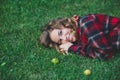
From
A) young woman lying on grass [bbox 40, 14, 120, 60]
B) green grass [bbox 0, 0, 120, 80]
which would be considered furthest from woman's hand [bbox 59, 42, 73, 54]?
green grass [bbox 0, 0, 120, 80]

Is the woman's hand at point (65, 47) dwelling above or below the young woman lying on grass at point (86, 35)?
below

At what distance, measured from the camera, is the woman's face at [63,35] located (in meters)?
5.17

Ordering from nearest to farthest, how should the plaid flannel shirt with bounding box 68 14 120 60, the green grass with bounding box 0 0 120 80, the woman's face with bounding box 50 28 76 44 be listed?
the green grass with bounding box 0 0 120 80
the plaid flannel shirt with bounding box 68 14 120 60
the woman's face with bounding box 50 28 76 44

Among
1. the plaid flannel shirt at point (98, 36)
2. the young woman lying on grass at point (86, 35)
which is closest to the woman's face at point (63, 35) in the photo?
the young woman lying on grass at point (86, 35)

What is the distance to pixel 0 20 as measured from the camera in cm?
632

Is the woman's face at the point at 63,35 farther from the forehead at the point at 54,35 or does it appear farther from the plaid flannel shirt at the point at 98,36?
the plaid flannel shirt at the point at 98,36

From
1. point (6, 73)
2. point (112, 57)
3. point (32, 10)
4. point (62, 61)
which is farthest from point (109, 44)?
point (32, 10)

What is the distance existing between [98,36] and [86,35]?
19 cm

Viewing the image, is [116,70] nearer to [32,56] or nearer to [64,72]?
[64,72]

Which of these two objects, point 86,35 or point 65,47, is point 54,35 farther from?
point 86,35

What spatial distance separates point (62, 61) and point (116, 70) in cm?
82

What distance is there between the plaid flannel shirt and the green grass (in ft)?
0.38

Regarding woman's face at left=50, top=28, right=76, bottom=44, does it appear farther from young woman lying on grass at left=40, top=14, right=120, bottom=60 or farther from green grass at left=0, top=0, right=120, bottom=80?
green grass at left=0, top=0, right=120, bottom=80

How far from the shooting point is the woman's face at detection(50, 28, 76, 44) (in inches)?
204
